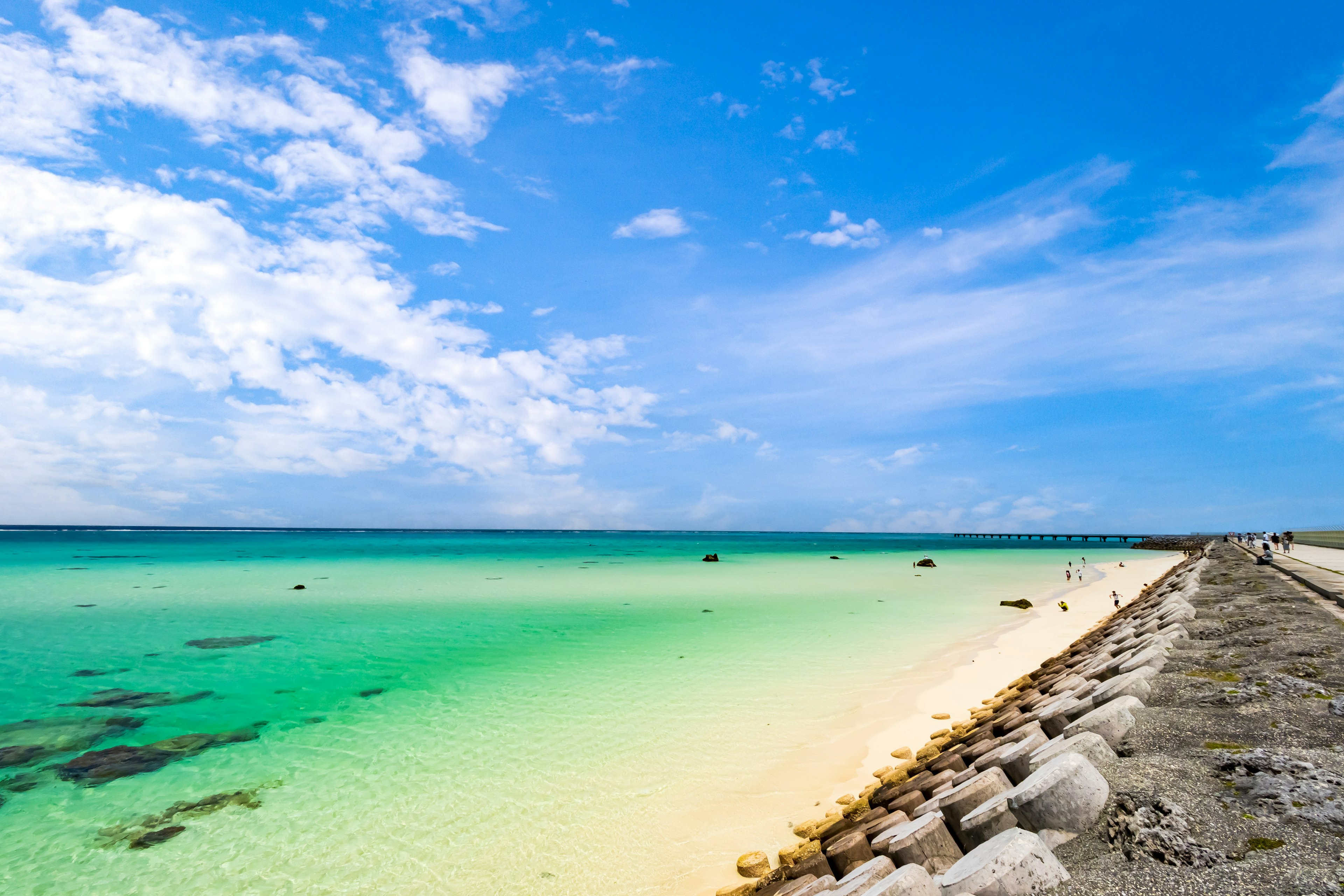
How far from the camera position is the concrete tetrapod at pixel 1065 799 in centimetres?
423

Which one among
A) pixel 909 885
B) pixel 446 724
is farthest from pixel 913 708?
pixel 909 885

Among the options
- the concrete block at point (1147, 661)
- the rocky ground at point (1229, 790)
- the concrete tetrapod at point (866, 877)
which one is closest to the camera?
the rocky ground at point (1229, 790)

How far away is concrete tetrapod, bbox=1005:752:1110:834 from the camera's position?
423 centimetres

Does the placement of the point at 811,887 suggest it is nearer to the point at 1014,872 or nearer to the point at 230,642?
the point at 1014,872

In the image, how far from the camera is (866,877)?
4578 millimetres

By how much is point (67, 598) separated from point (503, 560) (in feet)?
128

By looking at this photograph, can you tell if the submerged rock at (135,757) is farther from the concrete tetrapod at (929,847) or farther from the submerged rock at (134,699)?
the concrete tetrapod at (929,847)

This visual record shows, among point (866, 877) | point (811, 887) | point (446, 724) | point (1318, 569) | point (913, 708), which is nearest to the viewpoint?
point (866, 877)

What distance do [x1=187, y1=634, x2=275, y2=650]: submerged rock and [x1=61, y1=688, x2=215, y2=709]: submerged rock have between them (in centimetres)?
527

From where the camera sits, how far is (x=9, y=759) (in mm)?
10742

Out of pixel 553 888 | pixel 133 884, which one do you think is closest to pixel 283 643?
pixel 133 884

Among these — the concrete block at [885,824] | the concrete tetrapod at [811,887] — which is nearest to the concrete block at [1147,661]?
the concrete block at [885,824]

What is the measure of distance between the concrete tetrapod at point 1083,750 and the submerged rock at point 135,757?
13240 mm

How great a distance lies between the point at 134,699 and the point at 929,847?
59.6 ft
